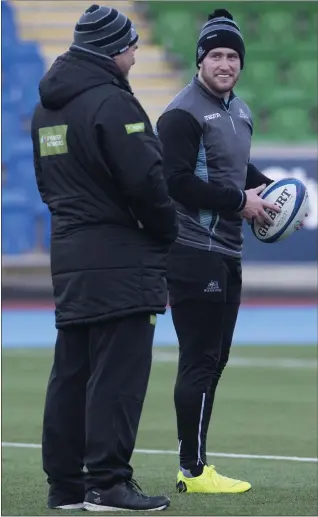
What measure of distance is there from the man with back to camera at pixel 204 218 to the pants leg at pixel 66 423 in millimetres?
761

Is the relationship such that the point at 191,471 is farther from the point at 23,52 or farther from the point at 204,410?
the point at 23,52

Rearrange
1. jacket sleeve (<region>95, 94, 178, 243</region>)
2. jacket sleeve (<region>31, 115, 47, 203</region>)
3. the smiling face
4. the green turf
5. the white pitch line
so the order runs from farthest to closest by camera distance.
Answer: the white pitch line < the smiling face < the green turf < jacket sleeve (<region>31, 115, 47, 203</region>) < jacket sleeve (<region>95, 94, 178, 243</region>)


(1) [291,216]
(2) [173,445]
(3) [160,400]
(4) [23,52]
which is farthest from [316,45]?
(1) [291,216]

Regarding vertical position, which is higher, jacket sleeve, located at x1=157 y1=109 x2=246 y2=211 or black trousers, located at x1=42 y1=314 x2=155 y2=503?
jacket sleeve, located at x1=157 y1=109 x2=246 y2=211

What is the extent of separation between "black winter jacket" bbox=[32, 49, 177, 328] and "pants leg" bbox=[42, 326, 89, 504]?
0.18 metres

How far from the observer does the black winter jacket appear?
5098 millimetres

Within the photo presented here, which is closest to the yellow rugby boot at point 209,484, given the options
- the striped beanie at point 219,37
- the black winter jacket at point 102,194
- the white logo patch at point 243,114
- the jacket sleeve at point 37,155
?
the black winter jacket at point 102,194

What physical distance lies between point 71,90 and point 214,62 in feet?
3.44

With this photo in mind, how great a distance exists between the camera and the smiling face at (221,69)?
602 cm

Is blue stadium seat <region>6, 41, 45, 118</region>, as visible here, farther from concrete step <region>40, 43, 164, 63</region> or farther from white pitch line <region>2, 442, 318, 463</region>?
white pitch line <region>2, 442, 318, 463</region>

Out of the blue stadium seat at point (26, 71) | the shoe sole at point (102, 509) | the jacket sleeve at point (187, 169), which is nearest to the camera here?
the shoe sole at point (102, 509)

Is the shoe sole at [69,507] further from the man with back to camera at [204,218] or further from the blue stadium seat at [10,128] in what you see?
the blue stadium seat at [10,128]

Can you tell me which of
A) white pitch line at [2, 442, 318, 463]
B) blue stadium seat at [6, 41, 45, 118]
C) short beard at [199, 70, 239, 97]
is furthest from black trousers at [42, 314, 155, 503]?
blue stadium seat at [6, 41, 45, 118]

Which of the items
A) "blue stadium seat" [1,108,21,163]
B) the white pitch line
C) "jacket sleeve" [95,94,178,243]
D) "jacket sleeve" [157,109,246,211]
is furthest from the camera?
"blue stadium seat" [1,108,21,163]
